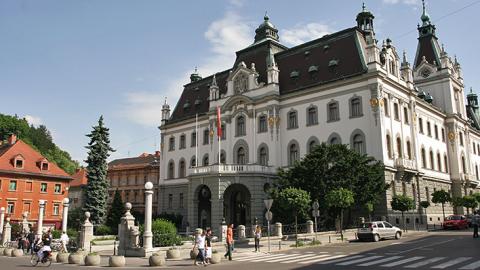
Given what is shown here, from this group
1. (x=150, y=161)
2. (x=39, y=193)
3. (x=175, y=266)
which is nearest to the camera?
(x=175, y=266)

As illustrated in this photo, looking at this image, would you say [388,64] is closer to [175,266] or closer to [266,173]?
[266,173]

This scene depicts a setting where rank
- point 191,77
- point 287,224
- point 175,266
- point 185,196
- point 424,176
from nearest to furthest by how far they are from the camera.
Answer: point 175,266 < point 287,224 < point 424,176 < point 185,196 < point 191,77

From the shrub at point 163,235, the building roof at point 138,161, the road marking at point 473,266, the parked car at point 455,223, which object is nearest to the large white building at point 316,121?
the parked car at point 455,223

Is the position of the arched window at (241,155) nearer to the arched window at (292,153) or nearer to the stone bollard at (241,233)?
the arched window at (292,153)

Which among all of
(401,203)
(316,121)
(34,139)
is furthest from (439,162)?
(34,139)

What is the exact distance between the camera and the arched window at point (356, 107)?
141 ft

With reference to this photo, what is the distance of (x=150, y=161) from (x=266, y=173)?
44.0 metres

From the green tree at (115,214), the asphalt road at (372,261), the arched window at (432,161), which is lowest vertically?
the asphalt road at (372,261)

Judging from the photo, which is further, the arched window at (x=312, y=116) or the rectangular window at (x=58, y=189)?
the rectangular window at (x=58, y=189)

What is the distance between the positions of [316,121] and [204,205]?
15.6m

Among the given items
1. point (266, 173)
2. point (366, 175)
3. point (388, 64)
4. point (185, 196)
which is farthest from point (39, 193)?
point (388, 64)

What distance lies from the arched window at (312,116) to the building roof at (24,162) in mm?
33789

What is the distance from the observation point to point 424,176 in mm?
48750

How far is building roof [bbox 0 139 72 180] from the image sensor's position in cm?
5283
